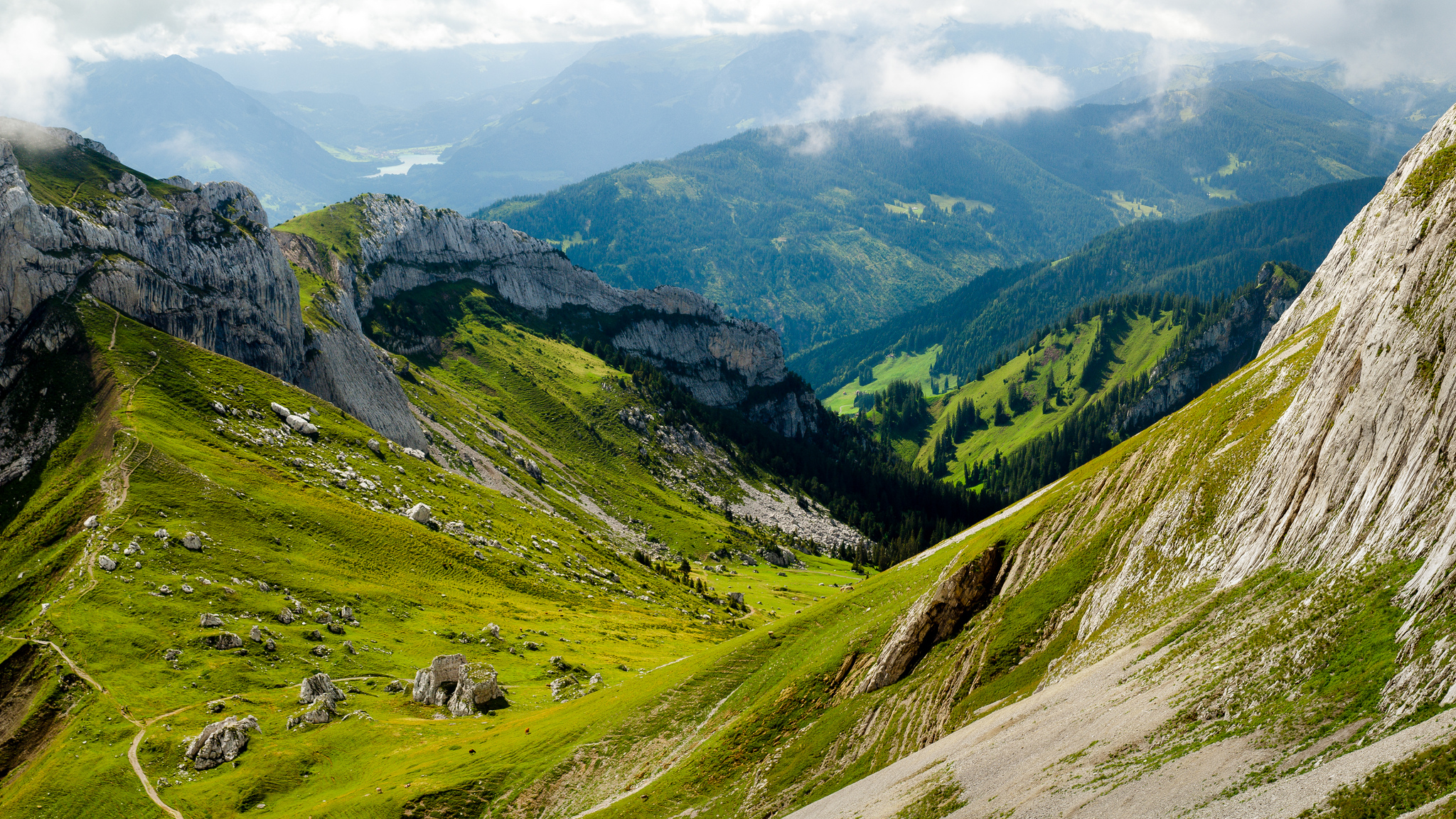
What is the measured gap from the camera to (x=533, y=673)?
315 feet

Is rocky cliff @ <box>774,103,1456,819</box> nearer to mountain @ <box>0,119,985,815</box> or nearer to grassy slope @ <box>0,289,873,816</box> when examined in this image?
grassy slope @ <box>0,289,873,816</box>

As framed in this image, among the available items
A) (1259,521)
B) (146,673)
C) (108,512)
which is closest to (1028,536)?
(1259,521)

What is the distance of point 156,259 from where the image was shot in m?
144

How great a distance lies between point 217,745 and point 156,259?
10922 centimetres

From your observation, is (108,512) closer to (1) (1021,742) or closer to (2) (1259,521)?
(1) (1021,742)

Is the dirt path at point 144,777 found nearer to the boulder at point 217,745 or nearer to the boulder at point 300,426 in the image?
the boulder at point 217,745

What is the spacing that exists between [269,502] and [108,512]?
60.7 ft

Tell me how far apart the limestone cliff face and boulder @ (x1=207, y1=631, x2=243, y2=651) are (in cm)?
6477

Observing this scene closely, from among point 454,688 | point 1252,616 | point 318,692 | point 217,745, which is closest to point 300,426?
point 318,692

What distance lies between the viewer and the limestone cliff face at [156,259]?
405 feet

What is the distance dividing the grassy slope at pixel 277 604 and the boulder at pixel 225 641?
1.52 meters

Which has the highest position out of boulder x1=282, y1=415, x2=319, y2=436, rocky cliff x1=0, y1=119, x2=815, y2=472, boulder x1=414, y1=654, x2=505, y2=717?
rocky cliff x1=0, y1=119, x2=815, y2=472

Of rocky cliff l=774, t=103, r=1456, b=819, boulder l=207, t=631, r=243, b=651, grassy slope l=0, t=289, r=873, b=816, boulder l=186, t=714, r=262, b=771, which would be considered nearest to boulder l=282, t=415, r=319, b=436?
grassy slope l=0, t=289, r=873, b=816

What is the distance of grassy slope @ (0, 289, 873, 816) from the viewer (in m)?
66.8
